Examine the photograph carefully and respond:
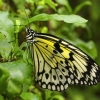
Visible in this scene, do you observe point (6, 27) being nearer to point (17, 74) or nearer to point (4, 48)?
point (4, 48)

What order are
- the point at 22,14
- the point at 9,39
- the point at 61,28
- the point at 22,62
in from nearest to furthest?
the point at 22,62 → the point at 9,39 → the point at 22,14 → the point at 61,28

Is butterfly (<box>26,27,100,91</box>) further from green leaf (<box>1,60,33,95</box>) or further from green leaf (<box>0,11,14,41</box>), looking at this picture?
green leaf (<box>1,60,33,95</box>)

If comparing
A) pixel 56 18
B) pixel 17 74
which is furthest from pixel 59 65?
pixel 17 74

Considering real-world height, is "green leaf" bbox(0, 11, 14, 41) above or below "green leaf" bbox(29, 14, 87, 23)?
below

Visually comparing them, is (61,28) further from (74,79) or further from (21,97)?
A: (21,97)

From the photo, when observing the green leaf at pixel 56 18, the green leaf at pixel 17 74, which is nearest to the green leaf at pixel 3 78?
the green leaf at pixel 17 74

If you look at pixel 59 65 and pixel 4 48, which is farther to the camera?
pixel 59 65

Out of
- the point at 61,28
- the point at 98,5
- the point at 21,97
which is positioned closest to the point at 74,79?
the point at 21,97


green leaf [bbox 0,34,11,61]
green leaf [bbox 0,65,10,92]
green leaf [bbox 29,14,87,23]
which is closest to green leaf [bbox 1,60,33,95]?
green leaf [bbox 0,65,10,92]
